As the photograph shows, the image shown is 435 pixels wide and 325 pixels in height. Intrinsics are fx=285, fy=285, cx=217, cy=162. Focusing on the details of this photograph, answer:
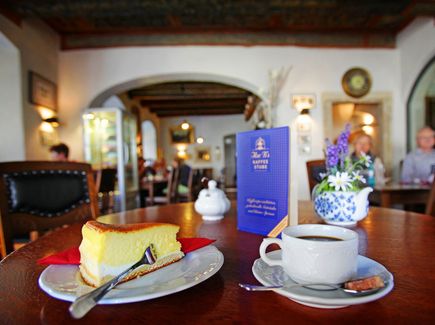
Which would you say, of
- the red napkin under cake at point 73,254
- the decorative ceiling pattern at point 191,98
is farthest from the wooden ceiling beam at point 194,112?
the red napkin under cake at point 73,254

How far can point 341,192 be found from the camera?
0.92 meters

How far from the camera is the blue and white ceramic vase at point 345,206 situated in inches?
35.9

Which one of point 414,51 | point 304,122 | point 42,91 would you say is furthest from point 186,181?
point 414,51

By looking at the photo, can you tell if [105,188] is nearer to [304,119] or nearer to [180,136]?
[304,119]

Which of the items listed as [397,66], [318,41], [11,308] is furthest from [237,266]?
[397,66]

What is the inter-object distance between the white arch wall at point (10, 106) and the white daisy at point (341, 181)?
3861mm

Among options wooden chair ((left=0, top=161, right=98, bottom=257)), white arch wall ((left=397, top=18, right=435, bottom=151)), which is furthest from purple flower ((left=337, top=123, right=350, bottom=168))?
white arch wall ((left=397, top=18, right=435, bottom=151))

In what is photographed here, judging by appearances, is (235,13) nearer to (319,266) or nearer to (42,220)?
(42,220)

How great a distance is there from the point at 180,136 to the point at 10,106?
8.33 m

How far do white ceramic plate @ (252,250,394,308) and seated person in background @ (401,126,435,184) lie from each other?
350cm

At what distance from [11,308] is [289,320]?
38 cm

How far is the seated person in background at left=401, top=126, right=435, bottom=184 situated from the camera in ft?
11.0

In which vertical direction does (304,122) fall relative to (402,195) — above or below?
above

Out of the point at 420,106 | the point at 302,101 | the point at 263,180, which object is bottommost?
the point at 263,180
